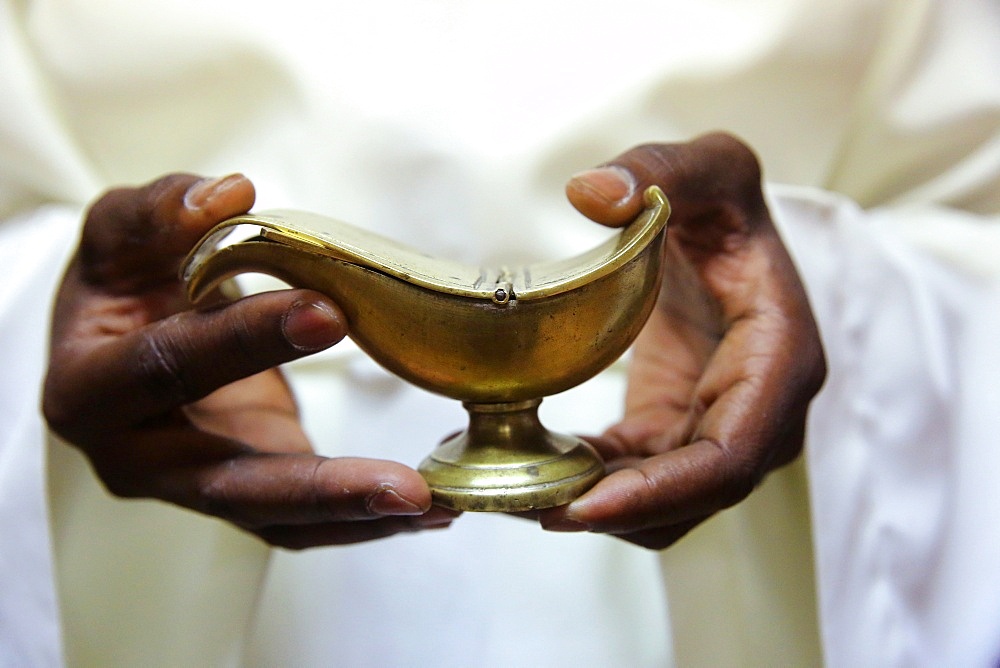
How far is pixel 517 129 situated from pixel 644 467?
0.49m

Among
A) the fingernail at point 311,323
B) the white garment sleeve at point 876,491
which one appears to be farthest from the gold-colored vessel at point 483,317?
the white garment sleeve at point 876,491

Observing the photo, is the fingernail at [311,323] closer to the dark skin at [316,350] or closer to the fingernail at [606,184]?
→ the dark skin at [316,350]

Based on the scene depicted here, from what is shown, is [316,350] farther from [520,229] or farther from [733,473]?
[520,229]

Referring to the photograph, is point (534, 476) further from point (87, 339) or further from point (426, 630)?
point (87, 339)

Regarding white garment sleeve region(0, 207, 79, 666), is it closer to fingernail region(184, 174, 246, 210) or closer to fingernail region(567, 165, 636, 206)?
fingernail region(184, 174, 246, 210)

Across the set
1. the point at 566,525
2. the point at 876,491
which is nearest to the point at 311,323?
the point at 566,525

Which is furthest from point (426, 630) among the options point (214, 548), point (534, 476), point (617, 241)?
point (617, 241)

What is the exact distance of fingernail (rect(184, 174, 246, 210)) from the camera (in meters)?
0.76

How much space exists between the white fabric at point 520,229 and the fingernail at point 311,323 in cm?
38

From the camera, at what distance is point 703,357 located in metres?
1.05

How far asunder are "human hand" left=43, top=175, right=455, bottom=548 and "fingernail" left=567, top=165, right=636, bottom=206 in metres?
0.22

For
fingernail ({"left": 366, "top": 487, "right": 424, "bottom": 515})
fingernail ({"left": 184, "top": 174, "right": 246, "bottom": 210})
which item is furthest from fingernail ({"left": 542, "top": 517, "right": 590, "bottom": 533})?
fingernail ({"left": 184, "top": 174, "right": 246, "bottom": 210})

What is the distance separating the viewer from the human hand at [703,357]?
765 millimetres

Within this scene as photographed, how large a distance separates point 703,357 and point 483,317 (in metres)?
0.43
